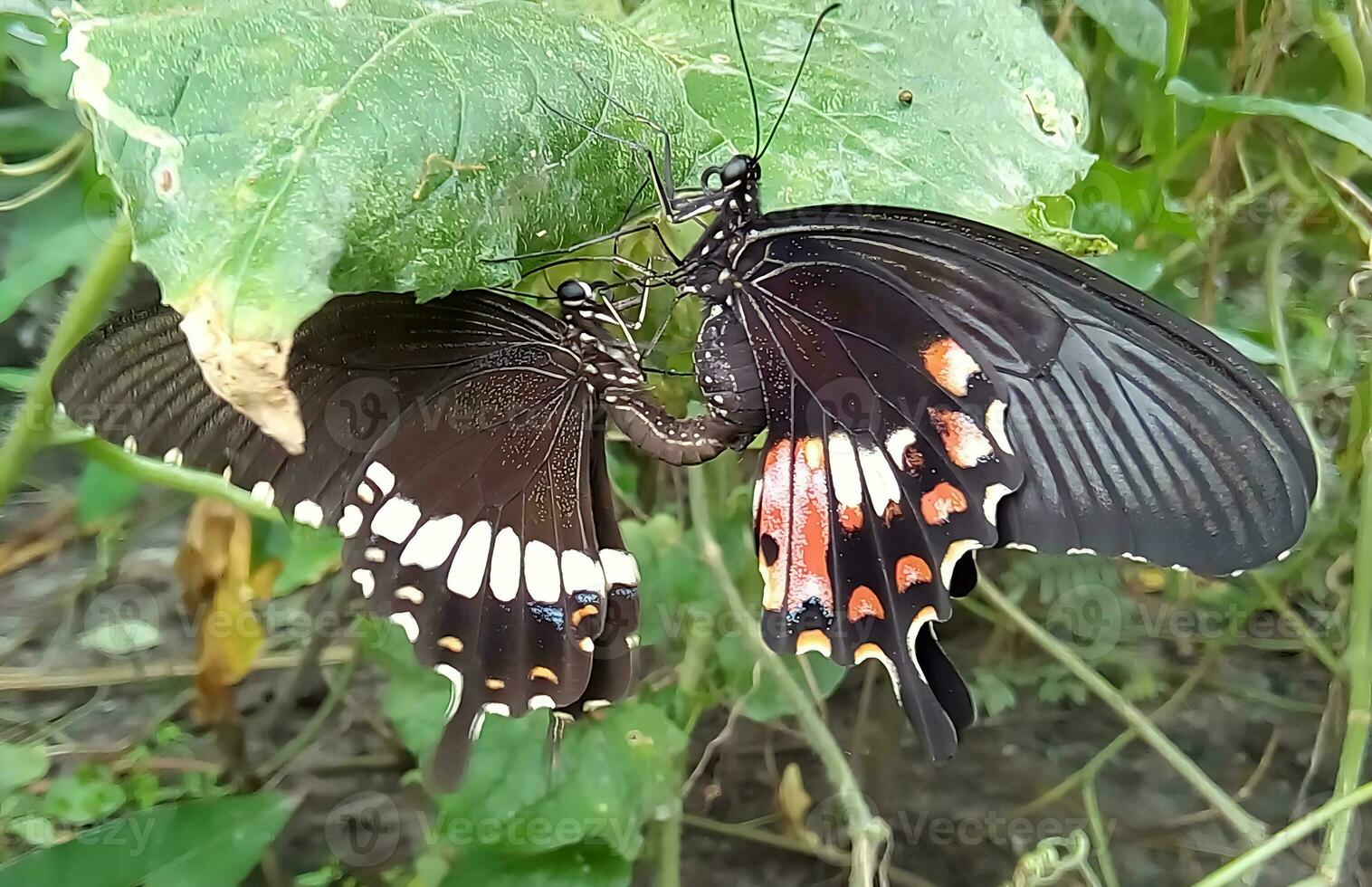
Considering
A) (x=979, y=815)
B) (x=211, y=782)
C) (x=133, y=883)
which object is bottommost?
(x=133, y=883)

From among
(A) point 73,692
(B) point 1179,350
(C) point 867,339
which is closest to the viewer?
(B) point 1179,350

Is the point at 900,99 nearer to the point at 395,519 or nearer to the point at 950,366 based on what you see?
the point at 950,366

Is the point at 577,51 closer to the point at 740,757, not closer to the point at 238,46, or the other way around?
the point at 238,46

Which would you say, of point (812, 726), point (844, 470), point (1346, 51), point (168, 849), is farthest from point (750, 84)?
point (168, 849)

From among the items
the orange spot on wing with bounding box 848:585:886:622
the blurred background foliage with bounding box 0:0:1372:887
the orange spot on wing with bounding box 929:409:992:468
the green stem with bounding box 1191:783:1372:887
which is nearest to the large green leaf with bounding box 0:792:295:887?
the blurred background foliage with bounding box 0:0:1372:887

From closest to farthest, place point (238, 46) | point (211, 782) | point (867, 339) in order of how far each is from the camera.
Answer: point (238, 46), point (867, 339), point (211, 782)

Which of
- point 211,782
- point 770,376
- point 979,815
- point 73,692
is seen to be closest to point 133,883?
Result: point 211,782

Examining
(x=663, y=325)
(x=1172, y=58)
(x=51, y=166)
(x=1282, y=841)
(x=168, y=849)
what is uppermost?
(x=1172, y=58)
